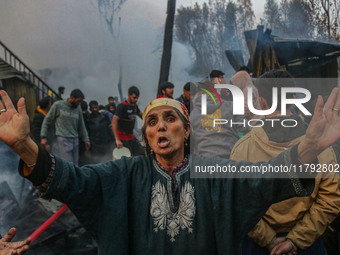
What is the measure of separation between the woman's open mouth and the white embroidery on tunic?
0.21m

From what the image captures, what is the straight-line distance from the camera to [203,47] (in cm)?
850

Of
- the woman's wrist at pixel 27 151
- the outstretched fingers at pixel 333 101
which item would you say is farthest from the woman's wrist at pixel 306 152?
the woman's wrist at pixel 27 151

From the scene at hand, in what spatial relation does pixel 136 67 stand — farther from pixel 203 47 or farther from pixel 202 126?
pixel 202 126

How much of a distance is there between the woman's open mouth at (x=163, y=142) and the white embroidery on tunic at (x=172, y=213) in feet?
0.70

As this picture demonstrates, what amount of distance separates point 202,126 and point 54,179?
1.61 metres

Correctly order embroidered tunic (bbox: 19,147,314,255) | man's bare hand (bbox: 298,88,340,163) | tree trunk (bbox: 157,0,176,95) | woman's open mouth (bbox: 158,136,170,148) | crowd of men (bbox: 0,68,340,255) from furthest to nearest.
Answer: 1. tree trunk (bbox: 157,0,176,95)
2. crowd of men (bbox: 0,68,340,255)
3. woman's open mouth (bbox: 158,136,170,148)
4. embroidered tunic (bbox: 19,147,314,255)
5. man's bare hand (bbox: 298,88,340,163)

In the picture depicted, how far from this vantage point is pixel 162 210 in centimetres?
168

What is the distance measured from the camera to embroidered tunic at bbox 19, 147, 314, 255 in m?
1.62

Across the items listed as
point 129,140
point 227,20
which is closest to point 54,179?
point 129,140

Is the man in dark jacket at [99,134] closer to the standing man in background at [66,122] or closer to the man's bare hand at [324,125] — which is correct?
the standing man in background at [66,122]

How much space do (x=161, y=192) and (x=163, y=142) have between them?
0.26m

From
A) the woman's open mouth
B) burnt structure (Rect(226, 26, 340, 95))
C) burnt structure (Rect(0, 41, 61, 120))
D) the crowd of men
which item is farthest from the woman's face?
burnt structure (Rect(0, 41, 61, 120))

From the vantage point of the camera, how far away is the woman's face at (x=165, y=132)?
1.79m

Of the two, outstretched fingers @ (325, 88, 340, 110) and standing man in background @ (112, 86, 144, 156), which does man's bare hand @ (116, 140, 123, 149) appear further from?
outstretched fingers @ (325, 88, 340, 110)
